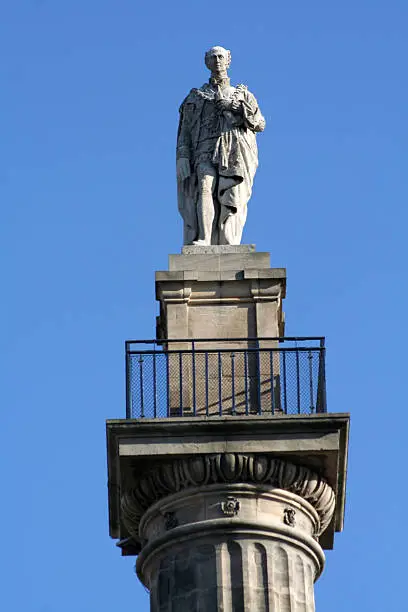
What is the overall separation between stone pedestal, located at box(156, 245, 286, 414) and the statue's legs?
48cm

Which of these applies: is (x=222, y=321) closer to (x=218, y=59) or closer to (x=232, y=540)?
(x=232, y=540)

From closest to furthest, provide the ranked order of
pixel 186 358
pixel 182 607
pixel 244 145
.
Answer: pixel 182 607
pixel 186 358
pixel 244 145

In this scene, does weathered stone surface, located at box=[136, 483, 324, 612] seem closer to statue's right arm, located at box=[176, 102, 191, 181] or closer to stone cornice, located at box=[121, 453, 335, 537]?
stone cornice, located at box=[121, 453, 335, 537]

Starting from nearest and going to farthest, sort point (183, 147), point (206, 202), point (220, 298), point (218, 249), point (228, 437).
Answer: point (228, 437) < point (220, 298) < point (218, 249) < point (206, 202) < point (183, 147)

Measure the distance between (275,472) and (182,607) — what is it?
230 centimetres

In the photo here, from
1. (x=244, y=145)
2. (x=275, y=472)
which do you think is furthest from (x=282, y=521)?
(x=244, y=145)

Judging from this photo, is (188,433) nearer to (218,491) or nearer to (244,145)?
(218,491)

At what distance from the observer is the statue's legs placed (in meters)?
34.0

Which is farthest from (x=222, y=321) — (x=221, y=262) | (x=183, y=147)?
(x=183, y=147)

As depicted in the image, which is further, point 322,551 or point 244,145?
point 244,145

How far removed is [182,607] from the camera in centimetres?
3014

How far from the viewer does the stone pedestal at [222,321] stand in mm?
31891

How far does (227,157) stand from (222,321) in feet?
10.0

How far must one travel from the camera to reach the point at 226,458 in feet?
101
